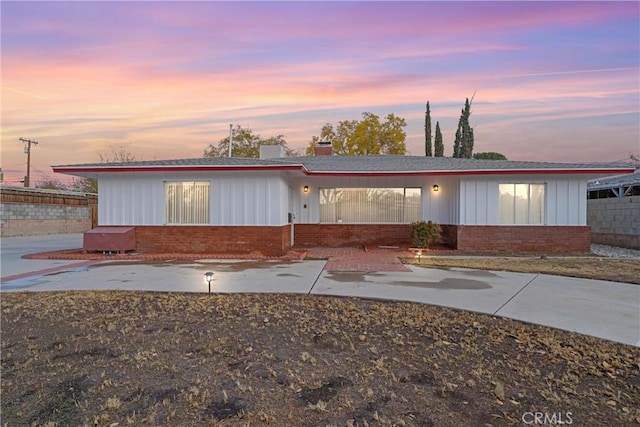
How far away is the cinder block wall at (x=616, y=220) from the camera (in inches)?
516

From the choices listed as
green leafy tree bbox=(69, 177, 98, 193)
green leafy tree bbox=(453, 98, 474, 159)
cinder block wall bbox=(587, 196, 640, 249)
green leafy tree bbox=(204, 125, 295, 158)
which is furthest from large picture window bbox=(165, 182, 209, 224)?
green leafy tree bbox=(204, 125, 295, 158)

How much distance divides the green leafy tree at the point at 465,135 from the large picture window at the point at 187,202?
23.4 meters

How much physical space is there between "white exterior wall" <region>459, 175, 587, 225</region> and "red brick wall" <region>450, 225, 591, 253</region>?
23cm

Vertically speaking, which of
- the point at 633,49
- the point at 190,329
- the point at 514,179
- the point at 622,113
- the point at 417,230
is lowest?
the point at 190,329

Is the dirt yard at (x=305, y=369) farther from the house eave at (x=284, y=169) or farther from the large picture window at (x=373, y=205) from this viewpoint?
the large picture window at (x=373, y=205)

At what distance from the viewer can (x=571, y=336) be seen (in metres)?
3.87

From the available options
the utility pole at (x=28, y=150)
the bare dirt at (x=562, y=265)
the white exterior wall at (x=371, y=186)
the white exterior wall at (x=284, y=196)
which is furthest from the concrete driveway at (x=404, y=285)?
the utility pole at (x=28, y=150)

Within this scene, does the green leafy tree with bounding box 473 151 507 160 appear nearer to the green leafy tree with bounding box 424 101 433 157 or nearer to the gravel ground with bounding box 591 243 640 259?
the green leafy tree with bounding box 424 101 433 157

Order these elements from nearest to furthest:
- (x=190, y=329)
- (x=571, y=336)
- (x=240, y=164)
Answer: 1. (x=571, y=336)
2. (x=190, y=329)
3. (x=240, y=164)

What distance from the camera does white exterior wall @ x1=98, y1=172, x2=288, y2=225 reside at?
1109cm

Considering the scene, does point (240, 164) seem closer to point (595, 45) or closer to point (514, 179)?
point (514, 179)

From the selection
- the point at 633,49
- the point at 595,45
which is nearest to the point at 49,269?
the point at 595,45

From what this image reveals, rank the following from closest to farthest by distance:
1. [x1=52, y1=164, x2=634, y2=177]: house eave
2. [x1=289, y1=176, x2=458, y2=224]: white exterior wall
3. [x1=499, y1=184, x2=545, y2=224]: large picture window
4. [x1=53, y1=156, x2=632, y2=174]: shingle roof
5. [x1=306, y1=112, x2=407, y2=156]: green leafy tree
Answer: [x1=52, y1=164, x2=634, y2=177]: house eave < [x1=53, y1=156, x2=632, y2=174]: shingle roof < [x1=499, y1=184, x2=545, y2=224]: large picture window < [x1=289, y1=176, x2=458, y2=224]: white exterior wall < [x1=306, y1=112, x2=407, y2=156]: green leafy tree

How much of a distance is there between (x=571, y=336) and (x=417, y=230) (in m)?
8.44
